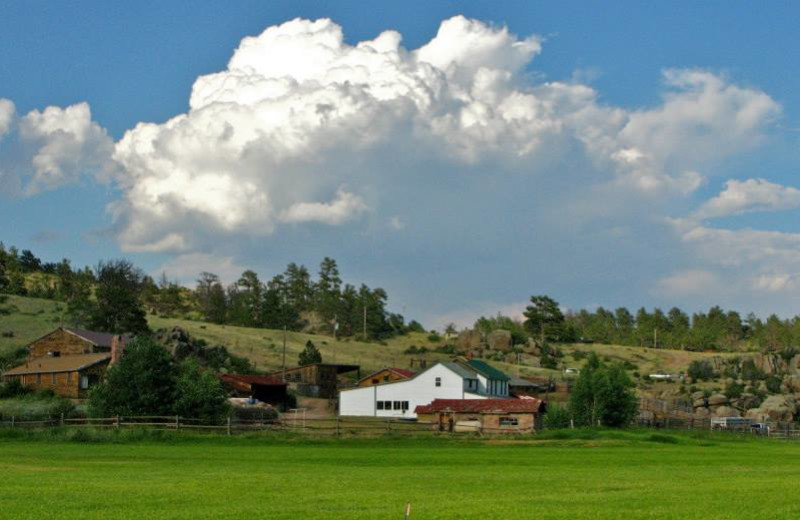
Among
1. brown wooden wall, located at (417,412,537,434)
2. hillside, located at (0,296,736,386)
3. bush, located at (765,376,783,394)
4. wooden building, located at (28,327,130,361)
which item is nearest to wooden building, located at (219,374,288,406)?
wooden building, located at (28,327,130,361)

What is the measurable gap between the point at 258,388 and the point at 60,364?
2056cm

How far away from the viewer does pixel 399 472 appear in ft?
124

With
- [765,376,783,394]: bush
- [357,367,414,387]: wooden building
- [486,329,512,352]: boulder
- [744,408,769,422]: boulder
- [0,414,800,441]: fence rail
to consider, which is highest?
[486,329,512,352]: boulder

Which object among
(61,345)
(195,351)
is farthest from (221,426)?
(195,351)

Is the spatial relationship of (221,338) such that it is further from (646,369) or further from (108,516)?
(108,516)

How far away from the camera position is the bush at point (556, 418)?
8281 cm

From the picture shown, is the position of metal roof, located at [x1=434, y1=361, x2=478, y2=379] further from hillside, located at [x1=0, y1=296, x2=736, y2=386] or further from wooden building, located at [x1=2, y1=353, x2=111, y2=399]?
wooden building, located at [x1=2, y1=353, x2=111, y2=399]

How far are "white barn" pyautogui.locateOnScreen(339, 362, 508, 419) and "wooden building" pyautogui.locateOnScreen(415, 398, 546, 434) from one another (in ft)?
35.3

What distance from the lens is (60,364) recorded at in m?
95.0

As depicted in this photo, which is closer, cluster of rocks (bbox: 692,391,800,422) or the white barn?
the white barn

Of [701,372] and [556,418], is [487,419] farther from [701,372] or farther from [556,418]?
[701,372]

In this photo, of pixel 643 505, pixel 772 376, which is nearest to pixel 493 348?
pixel 772 376

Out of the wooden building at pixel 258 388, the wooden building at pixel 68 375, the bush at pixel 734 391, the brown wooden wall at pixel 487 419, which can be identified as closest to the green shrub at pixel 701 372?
the bush at pixel 734 391

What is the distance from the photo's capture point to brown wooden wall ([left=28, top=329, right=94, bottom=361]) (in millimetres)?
103000
